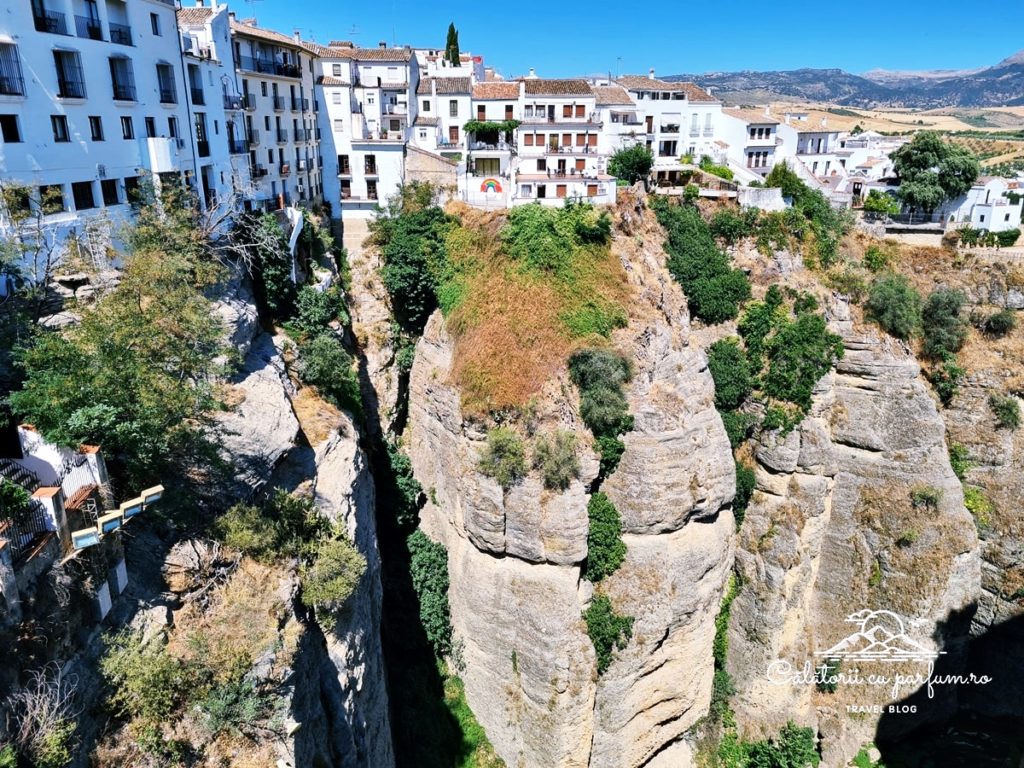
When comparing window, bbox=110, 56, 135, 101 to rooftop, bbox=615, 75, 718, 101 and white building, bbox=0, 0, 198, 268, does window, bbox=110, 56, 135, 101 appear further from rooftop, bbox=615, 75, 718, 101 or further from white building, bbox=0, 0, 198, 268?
rooftop, bbox=615, 75, 718, 101

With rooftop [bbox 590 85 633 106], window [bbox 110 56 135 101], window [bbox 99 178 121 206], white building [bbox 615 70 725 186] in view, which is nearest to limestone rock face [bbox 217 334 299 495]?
window [bbox 99 178 121 206]

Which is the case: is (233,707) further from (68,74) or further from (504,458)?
(68,74)

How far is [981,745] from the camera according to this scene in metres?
36.8

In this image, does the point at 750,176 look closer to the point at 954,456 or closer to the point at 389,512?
the point at 954,456

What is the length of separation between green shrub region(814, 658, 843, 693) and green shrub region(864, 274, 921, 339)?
17.7 m

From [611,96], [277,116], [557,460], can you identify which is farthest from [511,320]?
[611,96]

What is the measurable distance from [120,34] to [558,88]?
78.6 ft

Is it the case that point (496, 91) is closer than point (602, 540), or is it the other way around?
point (602, 540)

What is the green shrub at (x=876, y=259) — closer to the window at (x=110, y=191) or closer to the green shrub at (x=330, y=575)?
the green shrub at (x=330, y=575)

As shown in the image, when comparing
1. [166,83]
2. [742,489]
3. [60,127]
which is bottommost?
[742,489]

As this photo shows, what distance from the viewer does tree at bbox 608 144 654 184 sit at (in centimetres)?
3872

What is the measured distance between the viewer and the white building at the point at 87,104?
67.8ft

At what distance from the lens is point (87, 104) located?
75.5ft

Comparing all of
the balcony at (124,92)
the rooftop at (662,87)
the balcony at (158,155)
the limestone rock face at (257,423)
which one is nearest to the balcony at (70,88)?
the balcony at (124,92)
